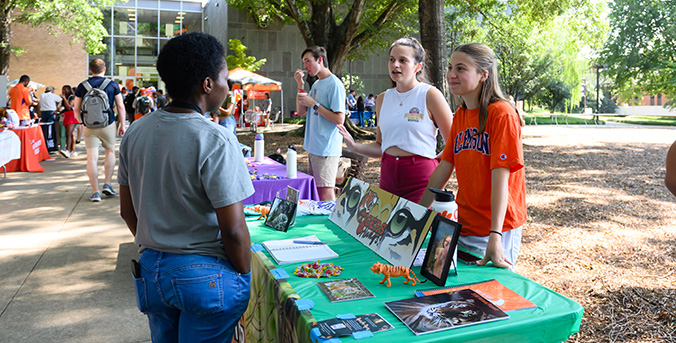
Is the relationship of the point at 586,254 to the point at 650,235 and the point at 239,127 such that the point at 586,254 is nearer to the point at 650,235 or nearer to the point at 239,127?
the point at 650,235

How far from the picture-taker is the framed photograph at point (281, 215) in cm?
271

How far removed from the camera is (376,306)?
1.71 m

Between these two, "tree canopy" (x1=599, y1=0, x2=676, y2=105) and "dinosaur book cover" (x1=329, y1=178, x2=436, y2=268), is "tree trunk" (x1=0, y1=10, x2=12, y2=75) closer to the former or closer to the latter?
"dinosaur book cover" (x1=329, y1=178, x2=436, y2=268)

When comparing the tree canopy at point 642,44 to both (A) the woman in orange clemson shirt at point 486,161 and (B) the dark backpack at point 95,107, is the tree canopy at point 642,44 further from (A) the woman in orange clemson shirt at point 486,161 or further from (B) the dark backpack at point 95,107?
(A) the woman in orange clemson shirt at point 486,161

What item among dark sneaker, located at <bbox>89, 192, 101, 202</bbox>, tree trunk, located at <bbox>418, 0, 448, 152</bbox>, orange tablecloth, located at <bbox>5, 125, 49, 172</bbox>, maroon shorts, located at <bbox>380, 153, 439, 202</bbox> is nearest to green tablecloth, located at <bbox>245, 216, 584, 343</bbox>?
maroon shorts, located at <bbox>380, 153, 439, 202</bbox>

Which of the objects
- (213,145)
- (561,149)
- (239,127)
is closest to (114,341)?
(213,145)

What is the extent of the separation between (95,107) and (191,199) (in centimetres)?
592

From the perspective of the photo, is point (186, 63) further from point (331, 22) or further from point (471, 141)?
point (331, 22)

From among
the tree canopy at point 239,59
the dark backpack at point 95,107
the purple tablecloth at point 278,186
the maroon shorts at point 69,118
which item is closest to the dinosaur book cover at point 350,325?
the purple tablecloth at point 278,186

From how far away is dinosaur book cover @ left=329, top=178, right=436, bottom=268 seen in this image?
199 cm

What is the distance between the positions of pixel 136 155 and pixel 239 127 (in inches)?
888

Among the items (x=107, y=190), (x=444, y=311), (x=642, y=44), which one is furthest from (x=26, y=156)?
(x=642, y=44)

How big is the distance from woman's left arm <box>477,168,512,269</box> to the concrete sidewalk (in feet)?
7.58

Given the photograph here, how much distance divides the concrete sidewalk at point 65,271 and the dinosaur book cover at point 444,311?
2.23 m
